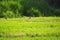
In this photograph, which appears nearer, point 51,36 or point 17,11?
point 51,36

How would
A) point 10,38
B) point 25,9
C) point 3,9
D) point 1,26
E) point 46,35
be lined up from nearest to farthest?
point 10,38, point 46,35, point 1,26, point 3,9, point 25,9

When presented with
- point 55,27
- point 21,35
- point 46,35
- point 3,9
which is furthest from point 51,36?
point 3,9

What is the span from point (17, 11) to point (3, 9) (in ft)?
7.71

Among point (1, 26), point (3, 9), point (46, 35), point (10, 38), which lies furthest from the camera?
point (3, 9)

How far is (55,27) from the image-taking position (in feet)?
85.5

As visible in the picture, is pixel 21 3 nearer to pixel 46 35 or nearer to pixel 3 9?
pixel 3 9

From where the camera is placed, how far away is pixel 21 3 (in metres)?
42.9

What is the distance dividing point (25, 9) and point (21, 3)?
126cm

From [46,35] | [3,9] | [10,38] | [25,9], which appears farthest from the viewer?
[25,9]

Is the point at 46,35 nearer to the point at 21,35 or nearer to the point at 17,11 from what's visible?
the point at 21,35

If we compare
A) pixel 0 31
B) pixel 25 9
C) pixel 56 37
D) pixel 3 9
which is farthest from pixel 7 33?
pixel 25 9

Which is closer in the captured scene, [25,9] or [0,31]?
[0,31]

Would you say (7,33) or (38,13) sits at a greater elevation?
(7,33)

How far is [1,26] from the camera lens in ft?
80.7
